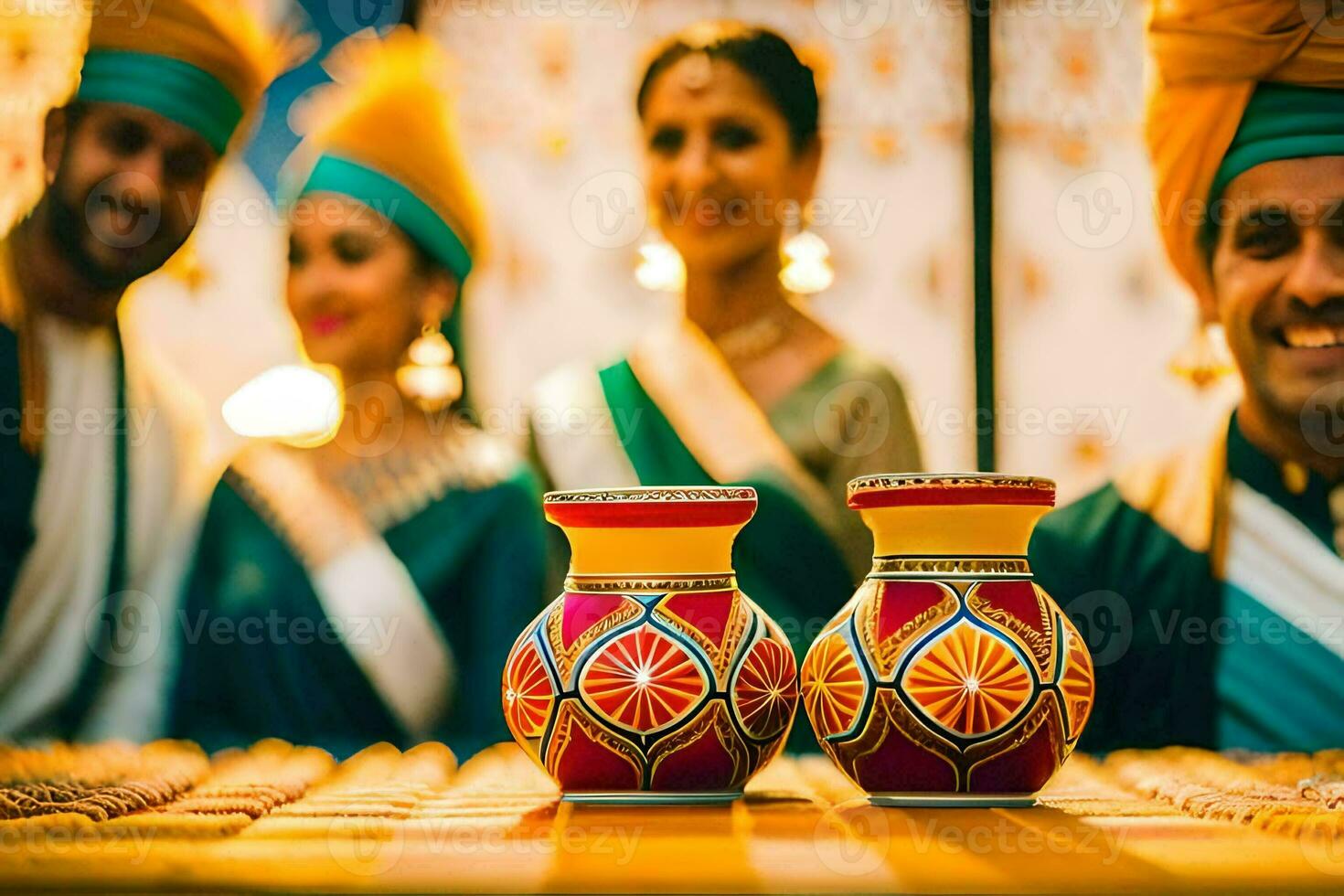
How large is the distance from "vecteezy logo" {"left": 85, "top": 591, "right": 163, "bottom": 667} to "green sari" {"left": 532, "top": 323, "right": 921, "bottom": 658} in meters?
0.57

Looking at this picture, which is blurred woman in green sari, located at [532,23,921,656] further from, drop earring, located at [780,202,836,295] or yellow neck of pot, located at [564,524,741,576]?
yellow neck of pot, located at [564,524,741,576]

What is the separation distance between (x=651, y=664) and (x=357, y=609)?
2.77 feet

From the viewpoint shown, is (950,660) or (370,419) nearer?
(950,660)

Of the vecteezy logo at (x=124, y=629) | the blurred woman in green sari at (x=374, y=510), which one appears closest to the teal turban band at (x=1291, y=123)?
the blurred woman in green sari at (x=374, y=510)

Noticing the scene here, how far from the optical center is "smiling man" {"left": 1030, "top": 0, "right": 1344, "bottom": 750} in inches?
70.3

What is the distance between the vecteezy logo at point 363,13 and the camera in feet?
6.09

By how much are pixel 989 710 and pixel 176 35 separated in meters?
1.45

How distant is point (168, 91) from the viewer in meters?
1.87

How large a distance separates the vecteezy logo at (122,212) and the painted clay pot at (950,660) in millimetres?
1194
